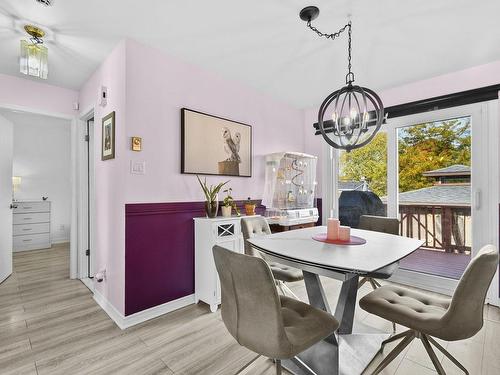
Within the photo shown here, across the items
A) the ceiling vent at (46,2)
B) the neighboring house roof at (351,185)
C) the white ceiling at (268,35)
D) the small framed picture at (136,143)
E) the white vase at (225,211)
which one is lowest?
the white vase at (225,211)

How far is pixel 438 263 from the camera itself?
328 centimetres

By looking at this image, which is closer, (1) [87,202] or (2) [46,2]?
(2) [46,2]

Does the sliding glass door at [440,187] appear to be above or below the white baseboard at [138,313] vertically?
above

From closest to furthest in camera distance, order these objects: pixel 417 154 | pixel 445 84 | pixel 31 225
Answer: pixel 445 84 < pixel 417 154 < pixel 31 225

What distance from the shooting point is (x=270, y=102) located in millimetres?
Result: 3596

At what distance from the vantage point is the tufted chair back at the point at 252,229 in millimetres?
2213

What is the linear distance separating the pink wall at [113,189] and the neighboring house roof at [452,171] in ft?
10.9

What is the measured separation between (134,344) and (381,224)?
2.42 m

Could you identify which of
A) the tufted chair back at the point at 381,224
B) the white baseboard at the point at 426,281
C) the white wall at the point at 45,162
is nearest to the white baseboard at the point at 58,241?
the white wall at the point at 45,162

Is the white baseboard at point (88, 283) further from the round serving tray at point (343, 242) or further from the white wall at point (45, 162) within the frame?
the white wall at point (45, 162)

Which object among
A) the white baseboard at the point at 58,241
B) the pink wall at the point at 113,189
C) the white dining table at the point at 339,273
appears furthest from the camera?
the white baseboard at the point at 58,241

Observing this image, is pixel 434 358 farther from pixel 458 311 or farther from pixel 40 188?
pixel 40 188

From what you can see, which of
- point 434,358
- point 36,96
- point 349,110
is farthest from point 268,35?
point 36,96

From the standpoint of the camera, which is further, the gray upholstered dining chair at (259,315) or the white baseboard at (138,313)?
the white baseboard at (138,313)
